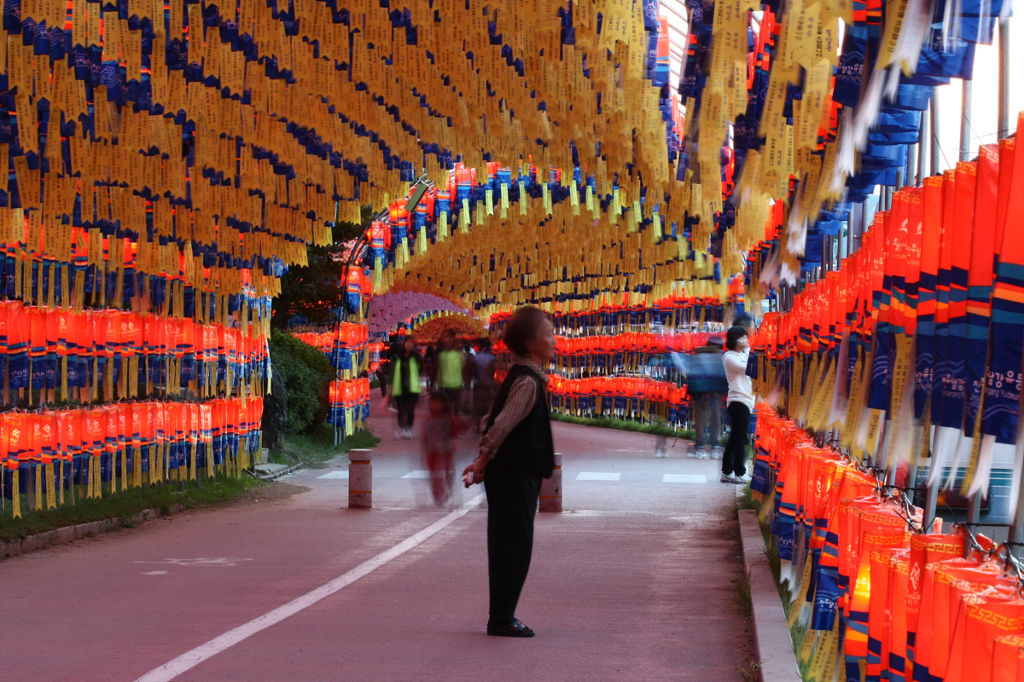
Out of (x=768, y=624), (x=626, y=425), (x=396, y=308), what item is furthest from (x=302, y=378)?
(x=396, y=308)

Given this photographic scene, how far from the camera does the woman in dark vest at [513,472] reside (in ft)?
23.8

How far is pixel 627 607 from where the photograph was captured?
848 cm

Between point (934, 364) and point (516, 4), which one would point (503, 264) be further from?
point (934, 364)

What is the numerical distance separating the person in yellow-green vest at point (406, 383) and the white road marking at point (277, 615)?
11.9 metres

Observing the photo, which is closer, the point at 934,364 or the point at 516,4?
the point at 934,364

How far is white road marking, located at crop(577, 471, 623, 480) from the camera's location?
60.1ft

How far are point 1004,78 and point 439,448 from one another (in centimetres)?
1116

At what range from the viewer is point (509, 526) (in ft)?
23.9

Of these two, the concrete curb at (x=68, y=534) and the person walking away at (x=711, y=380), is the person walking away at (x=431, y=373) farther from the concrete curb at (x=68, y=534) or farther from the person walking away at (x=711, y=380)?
the concrete curb at (x=68, y=534)

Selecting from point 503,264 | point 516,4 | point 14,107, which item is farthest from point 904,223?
Result: point 503,264

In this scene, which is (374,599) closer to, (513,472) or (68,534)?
(513,472)

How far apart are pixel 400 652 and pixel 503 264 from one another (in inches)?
1087

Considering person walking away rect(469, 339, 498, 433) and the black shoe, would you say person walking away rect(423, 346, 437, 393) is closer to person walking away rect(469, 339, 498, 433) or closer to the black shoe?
person walking away rect(469, 339, 498, 433)

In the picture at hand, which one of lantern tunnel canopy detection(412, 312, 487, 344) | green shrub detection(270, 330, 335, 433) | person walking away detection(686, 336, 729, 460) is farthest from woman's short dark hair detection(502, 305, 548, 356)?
lantern tunnel canopy detection(412, 312, 487, 344)
